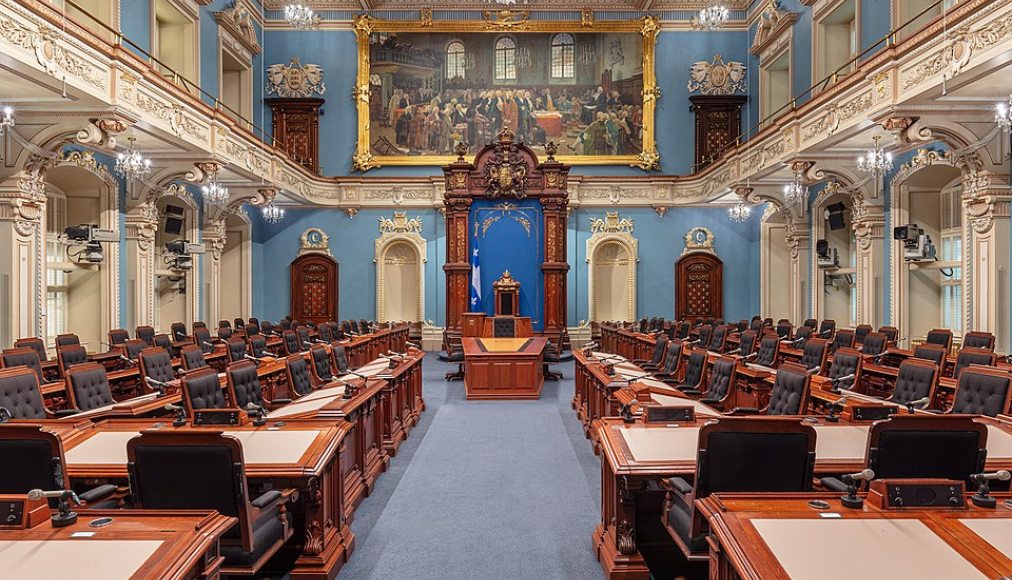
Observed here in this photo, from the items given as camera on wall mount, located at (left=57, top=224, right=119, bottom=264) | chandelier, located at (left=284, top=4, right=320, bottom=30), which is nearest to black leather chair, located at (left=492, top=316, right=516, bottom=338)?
camera on wall mount, located at (left=57, top=224, right=119, bottom=264)

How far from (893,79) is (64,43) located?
29.8 ft

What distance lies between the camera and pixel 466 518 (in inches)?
179

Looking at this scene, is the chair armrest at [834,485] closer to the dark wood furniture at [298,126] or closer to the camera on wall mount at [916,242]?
the camera on wall mount at [916,242]

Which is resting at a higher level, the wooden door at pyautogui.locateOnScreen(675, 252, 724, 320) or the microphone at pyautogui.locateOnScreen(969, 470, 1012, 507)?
the wooden door at pyautogui.locateOnScreen(675, 252, 724, 320)

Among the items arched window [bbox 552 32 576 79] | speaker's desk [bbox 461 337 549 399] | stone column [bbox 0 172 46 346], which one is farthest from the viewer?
arched window [bbox 552 32 576 79]

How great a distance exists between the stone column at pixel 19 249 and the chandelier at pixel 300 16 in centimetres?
759

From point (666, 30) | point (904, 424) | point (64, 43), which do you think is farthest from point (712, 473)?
point (666, 30)

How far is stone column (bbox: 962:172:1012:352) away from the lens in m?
Result: 8.46

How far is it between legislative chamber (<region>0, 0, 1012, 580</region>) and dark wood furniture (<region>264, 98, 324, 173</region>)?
0.29ft

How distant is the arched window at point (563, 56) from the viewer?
58.5 ft

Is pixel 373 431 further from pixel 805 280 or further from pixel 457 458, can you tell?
pixel 805 280

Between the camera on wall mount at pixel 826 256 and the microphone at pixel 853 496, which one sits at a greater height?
the camera on wall mount at pixel 826 256

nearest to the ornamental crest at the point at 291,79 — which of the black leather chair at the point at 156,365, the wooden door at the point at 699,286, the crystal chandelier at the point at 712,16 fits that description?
the crystal chandelier at the point at 712,16

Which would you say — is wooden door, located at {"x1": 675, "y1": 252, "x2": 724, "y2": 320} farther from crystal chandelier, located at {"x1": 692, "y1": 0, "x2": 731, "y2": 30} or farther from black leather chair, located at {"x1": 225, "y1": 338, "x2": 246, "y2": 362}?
black leather chair, located at {"x1": 225, "y1": 338, "x2": 246, "y2": 362}
